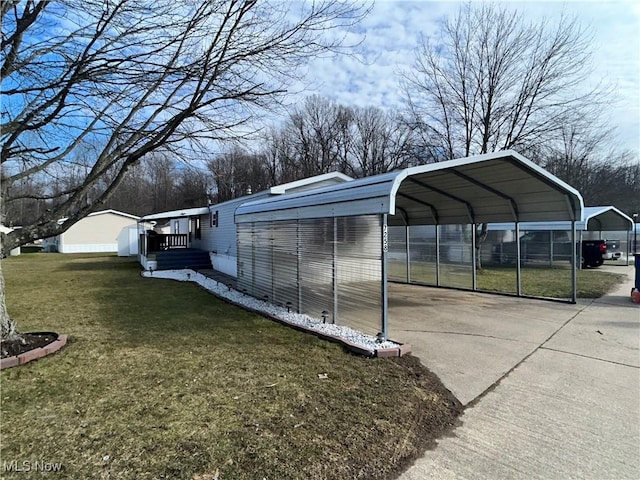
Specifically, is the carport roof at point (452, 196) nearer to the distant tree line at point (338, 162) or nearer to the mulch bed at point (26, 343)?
the mulch bed at point (26, 343)

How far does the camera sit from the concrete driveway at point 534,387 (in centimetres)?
275

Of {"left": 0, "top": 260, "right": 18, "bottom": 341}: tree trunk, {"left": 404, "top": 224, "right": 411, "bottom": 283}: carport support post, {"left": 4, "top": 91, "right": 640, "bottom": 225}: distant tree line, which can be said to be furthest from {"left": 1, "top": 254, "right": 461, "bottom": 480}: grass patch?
{"left": 4, "top": 91, "right": 640, "bottom": 225}: distant tree line

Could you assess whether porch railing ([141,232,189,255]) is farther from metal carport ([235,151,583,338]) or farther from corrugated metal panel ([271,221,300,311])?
corrugated metal panel ([271,221,300,311])

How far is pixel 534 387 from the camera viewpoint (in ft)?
13.4

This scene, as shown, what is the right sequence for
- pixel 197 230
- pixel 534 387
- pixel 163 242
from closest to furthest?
pixel 534 387
pixel 197 230
pixel 163 242

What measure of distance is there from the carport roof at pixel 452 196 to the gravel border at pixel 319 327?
178 cm

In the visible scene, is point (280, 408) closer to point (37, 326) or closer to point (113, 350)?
point (113, 350)

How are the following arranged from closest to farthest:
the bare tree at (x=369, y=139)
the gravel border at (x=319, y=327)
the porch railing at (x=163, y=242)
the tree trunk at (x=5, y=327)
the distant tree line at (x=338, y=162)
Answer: the tree trunk at (x=5, y=327) < the gravel border at (x=319, y=327) < the porch railing at (x=163, y=242) < the distant tree line at (x=338, y=162) < the bare tree at (x=369, y=139)

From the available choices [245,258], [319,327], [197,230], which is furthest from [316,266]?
[197,230]

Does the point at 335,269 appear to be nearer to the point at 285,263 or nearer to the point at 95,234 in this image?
the point at 285,263

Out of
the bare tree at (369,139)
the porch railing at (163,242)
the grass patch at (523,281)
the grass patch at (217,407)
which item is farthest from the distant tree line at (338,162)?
the grass patch at (217,407)

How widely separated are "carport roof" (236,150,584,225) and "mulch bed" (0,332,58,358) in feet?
13.6

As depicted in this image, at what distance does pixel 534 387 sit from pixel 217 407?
3.21 m

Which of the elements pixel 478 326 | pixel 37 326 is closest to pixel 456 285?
pixel 478 326
